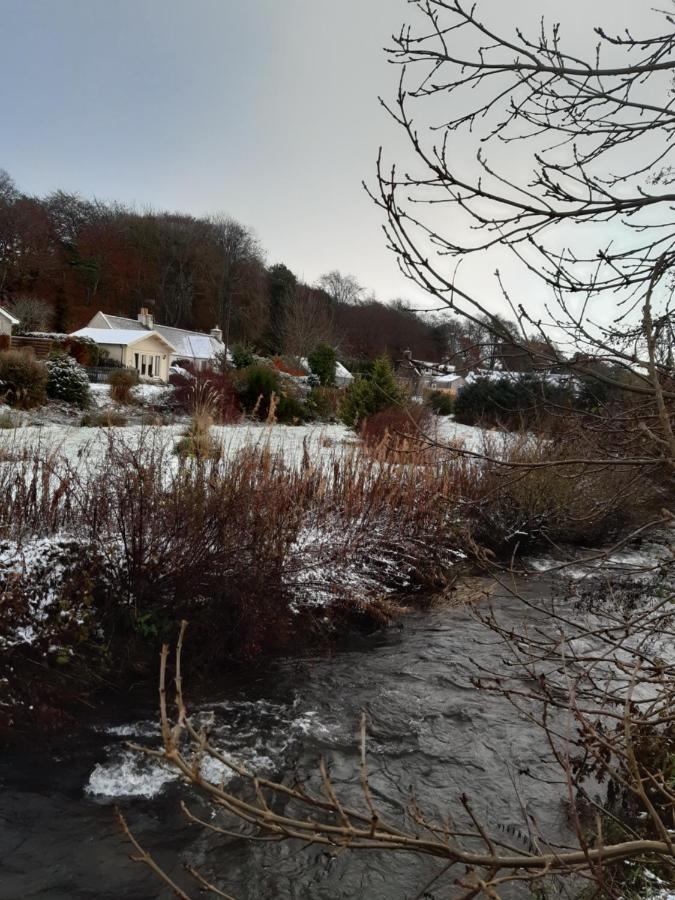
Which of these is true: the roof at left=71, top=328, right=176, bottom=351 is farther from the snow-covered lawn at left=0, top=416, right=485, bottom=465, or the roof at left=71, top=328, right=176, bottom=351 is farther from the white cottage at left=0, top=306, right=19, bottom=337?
the snow-covered lawn at left=0, top=416, right=485, bottom=465

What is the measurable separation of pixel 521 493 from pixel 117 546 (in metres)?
5.40

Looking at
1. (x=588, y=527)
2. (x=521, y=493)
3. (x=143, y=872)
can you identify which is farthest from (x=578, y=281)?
(x=588, y=527)

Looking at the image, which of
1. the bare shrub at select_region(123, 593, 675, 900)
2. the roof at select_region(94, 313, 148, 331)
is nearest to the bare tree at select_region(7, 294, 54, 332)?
the roof at select_region(94, 313, 148, 331)

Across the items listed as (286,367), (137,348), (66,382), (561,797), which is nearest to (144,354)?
(137,348)

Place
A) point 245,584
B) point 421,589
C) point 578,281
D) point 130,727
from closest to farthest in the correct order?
point 578,281, point 130,727, point 245,584, point 421,589

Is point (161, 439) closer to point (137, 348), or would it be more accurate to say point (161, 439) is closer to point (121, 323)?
point (137, 348)

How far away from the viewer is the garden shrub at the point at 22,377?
1579 cm

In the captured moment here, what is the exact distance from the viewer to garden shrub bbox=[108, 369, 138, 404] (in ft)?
63.5

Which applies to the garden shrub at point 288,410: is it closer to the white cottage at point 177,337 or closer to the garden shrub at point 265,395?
the garden shrub at point 265,395

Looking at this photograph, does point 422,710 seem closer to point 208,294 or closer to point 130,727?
point 130,727

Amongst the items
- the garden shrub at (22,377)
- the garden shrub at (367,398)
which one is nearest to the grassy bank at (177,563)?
the garden shrub at (367,398)

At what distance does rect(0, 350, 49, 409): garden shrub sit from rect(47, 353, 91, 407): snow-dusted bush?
104cm

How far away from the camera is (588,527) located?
8.75 meters

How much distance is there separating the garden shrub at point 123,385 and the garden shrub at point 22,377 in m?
3.01
